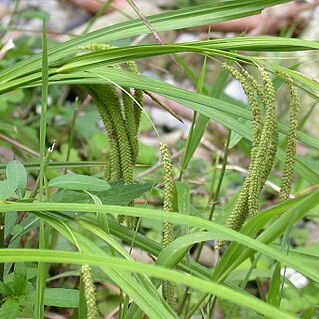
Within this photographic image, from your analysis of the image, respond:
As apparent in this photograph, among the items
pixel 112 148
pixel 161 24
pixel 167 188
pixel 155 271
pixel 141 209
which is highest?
pixel 161 24

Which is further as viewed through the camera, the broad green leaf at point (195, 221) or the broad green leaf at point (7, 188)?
the broad green leaf at point (7, 188)

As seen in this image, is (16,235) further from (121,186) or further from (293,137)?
(293,137)

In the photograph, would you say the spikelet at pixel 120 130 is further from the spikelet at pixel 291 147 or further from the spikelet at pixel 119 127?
the spikelet at pixel 291 147

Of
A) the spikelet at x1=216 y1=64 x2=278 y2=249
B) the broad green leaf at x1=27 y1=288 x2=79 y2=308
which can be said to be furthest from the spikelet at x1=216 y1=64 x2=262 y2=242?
the broad green leaf at x1=27 y1=288 x2=79 y2=308

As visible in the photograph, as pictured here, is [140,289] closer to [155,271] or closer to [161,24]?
[155,271]

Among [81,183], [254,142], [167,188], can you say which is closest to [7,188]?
[81,183]

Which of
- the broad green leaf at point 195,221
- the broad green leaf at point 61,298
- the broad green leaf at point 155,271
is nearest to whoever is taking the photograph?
the broad green leaf at point 155,271

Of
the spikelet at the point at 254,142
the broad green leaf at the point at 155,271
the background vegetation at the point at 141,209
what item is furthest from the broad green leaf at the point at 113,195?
the broad green leaf at the point at 155,271

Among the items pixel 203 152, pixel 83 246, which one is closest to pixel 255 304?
pixel 83 246

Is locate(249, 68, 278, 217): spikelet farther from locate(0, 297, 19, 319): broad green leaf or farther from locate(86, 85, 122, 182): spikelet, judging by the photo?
locate(0, 297, 19, 319): broad green leaf
